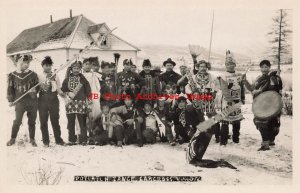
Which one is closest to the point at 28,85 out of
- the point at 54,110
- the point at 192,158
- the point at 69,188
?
the point at 54,110

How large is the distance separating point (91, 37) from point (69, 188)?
175 centimetres

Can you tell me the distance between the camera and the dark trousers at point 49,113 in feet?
14.1

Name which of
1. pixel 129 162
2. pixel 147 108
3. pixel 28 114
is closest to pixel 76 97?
pixel 28 114

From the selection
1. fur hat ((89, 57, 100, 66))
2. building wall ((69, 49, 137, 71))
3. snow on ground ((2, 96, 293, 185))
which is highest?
building wall ((69, 49, 137, 71))

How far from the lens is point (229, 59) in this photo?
14.4 ft

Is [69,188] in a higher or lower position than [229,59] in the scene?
lower

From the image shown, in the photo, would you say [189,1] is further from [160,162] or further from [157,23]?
[160,162]

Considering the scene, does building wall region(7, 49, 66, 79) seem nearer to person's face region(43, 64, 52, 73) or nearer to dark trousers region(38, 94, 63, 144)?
person's face region(43, 64, 52, 73)

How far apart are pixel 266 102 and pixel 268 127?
30 centimetres

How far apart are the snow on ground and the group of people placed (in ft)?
0.25

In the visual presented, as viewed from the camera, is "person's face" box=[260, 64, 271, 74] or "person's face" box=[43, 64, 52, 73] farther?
"person's face" box=[260, 64, 271, 74]

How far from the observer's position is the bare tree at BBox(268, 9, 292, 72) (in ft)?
14.3

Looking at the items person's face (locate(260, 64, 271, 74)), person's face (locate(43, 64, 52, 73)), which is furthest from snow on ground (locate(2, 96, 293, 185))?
person's face (locate(43, 64, 52, 73))

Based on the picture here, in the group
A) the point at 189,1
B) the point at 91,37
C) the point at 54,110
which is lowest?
the point at 54,110
